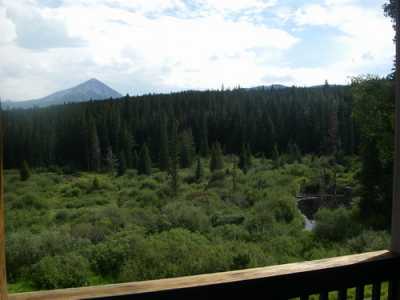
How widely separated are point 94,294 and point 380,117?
3903 mm

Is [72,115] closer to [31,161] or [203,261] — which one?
[31,161]

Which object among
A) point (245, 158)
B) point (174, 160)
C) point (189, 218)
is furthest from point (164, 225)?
point (245, 158)

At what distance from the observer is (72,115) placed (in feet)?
57.0

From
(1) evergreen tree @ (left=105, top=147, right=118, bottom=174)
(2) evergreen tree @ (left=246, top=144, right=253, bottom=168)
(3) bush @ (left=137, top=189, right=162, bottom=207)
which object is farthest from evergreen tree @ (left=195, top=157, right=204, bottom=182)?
(1) evergreen tree @ (left=105, top=147, right=118, bottom=174)

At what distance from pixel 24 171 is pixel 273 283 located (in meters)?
16.2

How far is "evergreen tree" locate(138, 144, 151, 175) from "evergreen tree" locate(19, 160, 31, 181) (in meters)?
4.93

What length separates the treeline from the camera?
46.2 ft

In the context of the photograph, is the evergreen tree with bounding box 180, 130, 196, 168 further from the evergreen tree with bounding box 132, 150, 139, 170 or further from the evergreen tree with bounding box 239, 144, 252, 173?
the evergreen tree with bounding box 239, 144, 252, 173

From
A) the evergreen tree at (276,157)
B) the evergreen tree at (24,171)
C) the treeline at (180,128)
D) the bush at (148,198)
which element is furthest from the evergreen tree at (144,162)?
the evergreen tree at (276,157)

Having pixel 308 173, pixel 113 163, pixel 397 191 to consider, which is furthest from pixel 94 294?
pixel 113 163

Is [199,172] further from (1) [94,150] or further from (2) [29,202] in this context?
(2) [29,202]

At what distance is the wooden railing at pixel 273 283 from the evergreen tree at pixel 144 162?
708 inches

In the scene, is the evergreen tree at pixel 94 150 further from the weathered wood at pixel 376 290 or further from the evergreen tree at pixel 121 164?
the weathered wood at pixel 376 290

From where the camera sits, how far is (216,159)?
61.5 ft
